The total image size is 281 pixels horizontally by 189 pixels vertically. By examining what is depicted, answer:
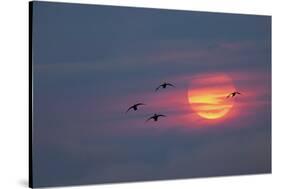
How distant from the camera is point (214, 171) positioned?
8688 millimetres

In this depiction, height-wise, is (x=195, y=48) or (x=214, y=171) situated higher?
(x=195, y=48)

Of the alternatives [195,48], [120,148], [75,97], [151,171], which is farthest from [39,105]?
[195,48]

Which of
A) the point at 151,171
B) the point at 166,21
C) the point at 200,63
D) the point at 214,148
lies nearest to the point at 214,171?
the point at 214,148

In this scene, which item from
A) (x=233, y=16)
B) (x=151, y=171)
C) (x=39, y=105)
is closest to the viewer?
(x=39, y=105)

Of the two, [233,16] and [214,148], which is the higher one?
[233,16]

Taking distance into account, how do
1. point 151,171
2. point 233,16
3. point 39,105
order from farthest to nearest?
point 233,16 < point 151,171 < point 39,105

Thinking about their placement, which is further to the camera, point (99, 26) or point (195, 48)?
point (195, 48)

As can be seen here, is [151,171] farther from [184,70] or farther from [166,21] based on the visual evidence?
[166,21]

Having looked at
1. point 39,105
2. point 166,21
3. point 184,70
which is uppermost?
point 166,21

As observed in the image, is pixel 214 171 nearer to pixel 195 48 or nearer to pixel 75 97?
pixel 195 48

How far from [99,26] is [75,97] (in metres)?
0.95

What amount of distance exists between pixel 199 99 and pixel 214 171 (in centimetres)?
103

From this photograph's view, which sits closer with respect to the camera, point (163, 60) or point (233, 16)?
point (163, 60)

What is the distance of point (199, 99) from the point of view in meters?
8.53
